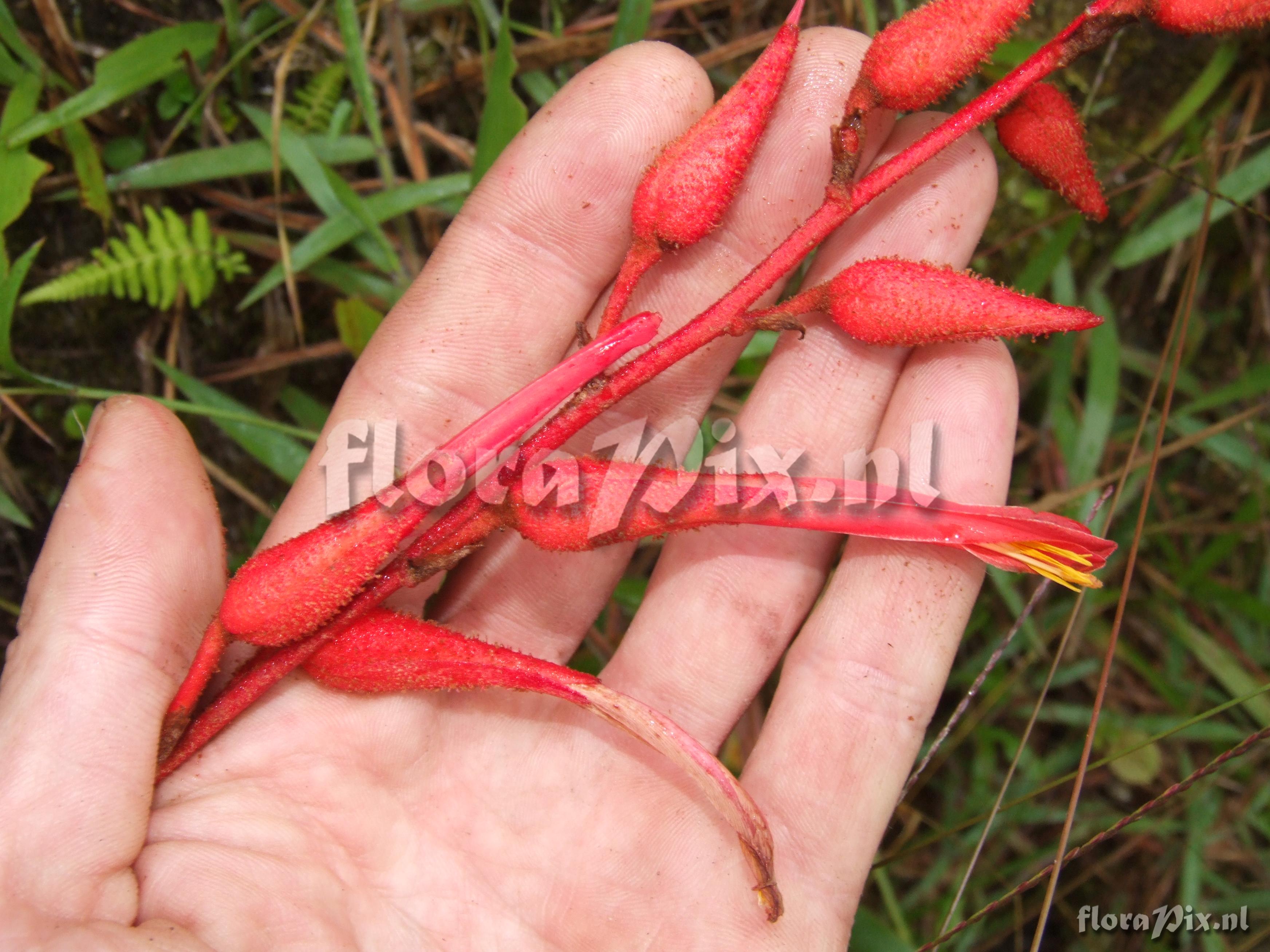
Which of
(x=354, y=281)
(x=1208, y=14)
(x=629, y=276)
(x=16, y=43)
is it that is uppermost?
(x=1208, y=14)

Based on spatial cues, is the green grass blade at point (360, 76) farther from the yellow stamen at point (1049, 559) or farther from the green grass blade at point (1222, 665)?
the green grass blade at point (1222, 665)

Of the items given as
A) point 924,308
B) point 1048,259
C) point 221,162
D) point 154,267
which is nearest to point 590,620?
point 924,308

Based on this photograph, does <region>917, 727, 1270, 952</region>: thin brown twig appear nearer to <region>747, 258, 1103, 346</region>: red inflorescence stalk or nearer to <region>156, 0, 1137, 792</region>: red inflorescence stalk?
<region>747, 258, 1103, 346</region>: red inflorescence stalk

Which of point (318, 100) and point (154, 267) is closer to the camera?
point (154, 267)

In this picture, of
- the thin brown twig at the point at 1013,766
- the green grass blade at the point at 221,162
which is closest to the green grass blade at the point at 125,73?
the green grass blade at the point at 221,162

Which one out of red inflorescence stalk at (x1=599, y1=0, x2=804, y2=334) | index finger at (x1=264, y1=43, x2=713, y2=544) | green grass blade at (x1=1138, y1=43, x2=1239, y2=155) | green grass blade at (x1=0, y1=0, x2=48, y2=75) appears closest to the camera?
red inflorescence stalk at (x1=599, y1=0, x2=804, y2=334)

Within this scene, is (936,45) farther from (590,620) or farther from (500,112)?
(590,620)

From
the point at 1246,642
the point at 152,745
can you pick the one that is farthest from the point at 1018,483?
the point at 152,745

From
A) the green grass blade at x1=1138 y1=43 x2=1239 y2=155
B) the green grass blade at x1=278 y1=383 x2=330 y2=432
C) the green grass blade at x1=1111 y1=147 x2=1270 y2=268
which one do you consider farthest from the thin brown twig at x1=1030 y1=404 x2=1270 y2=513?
the green grass blade at x1=278 y1=383 x2=330 y2=432
